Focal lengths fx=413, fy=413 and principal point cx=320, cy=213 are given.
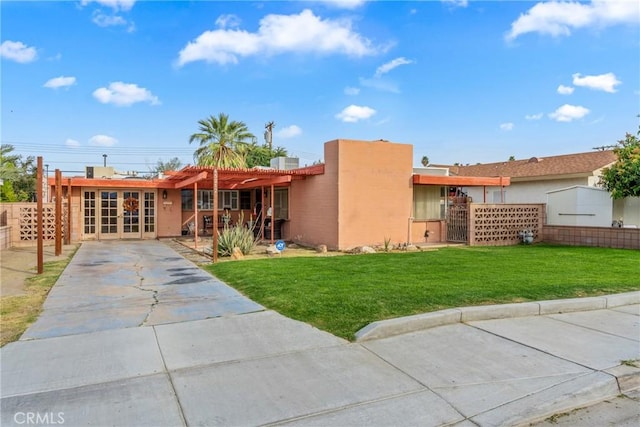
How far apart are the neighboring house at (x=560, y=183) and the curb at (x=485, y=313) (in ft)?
36.1

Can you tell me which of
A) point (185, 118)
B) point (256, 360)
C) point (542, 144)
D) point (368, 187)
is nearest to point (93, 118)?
point (185, 118)

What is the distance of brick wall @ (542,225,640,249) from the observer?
13.8 meters

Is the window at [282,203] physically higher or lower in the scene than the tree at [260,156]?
lower

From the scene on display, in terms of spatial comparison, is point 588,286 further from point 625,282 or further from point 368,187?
point 368,187

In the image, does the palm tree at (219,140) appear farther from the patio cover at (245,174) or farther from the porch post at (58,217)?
→ the porch post at (58,217)

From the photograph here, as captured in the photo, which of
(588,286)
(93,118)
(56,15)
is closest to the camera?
(588,286)

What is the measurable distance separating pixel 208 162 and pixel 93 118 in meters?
7.76

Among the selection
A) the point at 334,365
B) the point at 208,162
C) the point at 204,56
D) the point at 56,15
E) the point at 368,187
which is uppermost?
the point at 204,56

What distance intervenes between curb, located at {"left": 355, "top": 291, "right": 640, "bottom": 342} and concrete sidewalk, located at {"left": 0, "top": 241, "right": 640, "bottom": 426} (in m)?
0.08

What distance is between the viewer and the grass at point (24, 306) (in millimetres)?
4985

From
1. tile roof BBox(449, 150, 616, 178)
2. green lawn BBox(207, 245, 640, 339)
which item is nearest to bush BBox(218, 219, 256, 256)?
green lawn BBox(207, 245, 640, 339)

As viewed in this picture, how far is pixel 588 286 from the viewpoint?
727 cm

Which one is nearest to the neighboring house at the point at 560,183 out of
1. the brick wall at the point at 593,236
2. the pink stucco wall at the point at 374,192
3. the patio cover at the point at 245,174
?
the brick wall at the point at 593,236

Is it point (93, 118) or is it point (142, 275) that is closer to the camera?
point (142, 275)
